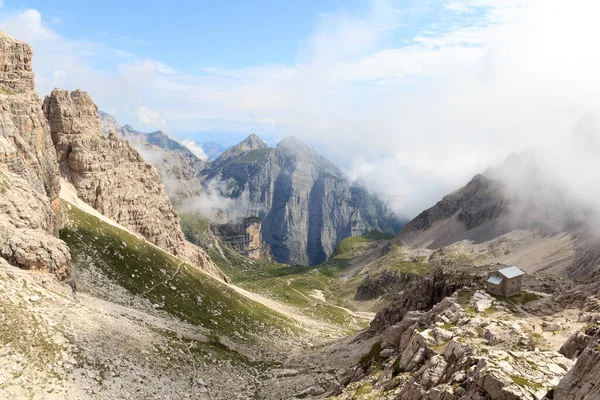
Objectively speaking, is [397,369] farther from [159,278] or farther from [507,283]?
[159,278]

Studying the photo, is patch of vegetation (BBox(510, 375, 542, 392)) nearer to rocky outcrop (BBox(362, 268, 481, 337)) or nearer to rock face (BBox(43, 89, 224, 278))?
rocky outcrop (BBox(362, 268, 481, 337))

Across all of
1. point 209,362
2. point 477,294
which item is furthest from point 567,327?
point 209,362

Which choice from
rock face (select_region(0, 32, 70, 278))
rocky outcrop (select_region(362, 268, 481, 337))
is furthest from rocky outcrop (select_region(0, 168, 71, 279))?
rocky outcrop (select_region(362, 268, 481, 337))

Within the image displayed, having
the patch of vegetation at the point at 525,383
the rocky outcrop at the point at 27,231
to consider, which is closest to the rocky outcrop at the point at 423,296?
the patch of vegetation at the point at 525,383

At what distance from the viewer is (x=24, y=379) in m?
44.7

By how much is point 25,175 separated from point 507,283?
308 feet

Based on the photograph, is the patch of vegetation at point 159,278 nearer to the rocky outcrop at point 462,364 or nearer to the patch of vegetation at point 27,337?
the patch of vegetation at point 27,337

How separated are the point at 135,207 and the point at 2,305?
311 feet

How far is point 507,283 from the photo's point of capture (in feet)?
239

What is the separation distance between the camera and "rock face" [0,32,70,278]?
64812 mm

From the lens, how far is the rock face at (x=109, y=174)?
5054 inches

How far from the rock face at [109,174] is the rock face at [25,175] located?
72.2ft

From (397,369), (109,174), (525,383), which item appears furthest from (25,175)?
(525,383)

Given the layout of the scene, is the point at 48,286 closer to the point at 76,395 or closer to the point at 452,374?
the point at 76,395
